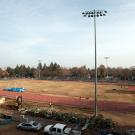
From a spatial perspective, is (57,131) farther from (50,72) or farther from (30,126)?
(50,72)

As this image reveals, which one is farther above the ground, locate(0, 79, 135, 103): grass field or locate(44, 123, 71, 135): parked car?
locate(0, 79, 135, 103): grass field

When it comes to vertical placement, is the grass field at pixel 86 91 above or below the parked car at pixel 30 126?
above

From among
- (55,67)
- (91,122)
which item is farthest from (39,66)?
(91,122)

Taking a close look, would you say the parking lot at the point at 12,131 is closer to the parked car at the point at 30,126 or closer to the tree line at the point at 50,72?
the parked car at the point at 30,126

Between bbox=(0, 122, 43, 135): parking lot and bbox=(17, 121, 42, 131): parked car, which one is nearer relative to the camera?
bbox=(0, 122, 43, 135): parking lot

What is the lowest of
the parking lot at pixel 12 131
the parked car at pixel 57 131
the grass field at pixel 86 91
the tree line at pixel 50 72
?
the parking lot at pixel 12 131

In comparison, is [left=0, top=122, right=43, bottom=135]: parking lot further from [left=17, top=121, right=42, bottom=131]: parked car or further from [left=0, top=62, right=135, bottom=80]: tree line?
[left=0, top=62, right=135, bottom=80]: tree line

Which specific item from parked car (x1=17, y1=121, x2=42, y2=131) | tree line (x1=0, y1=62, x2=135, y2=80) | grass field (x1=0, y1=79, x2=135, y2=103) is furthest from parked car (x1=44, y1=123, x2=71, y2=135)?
tree line (x1=0, y1=62, x2=135, y2=80)

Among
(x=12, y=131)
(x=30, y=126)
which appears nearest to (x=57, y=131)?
(x=30, y=126)

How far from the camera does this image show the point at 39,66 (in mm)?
166625

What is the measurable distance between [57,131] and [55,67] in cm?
14000

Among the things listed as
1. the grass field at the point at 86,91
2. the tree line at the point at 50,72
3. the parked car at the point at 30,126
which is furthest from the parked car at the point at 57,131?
the tree line at the point at 50,72

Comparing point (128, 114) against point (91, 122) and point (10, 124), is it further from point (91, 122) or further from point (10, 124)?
point (10, 124)

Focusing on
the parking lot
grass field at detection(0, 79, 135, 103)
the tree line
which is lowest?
the parking lot
